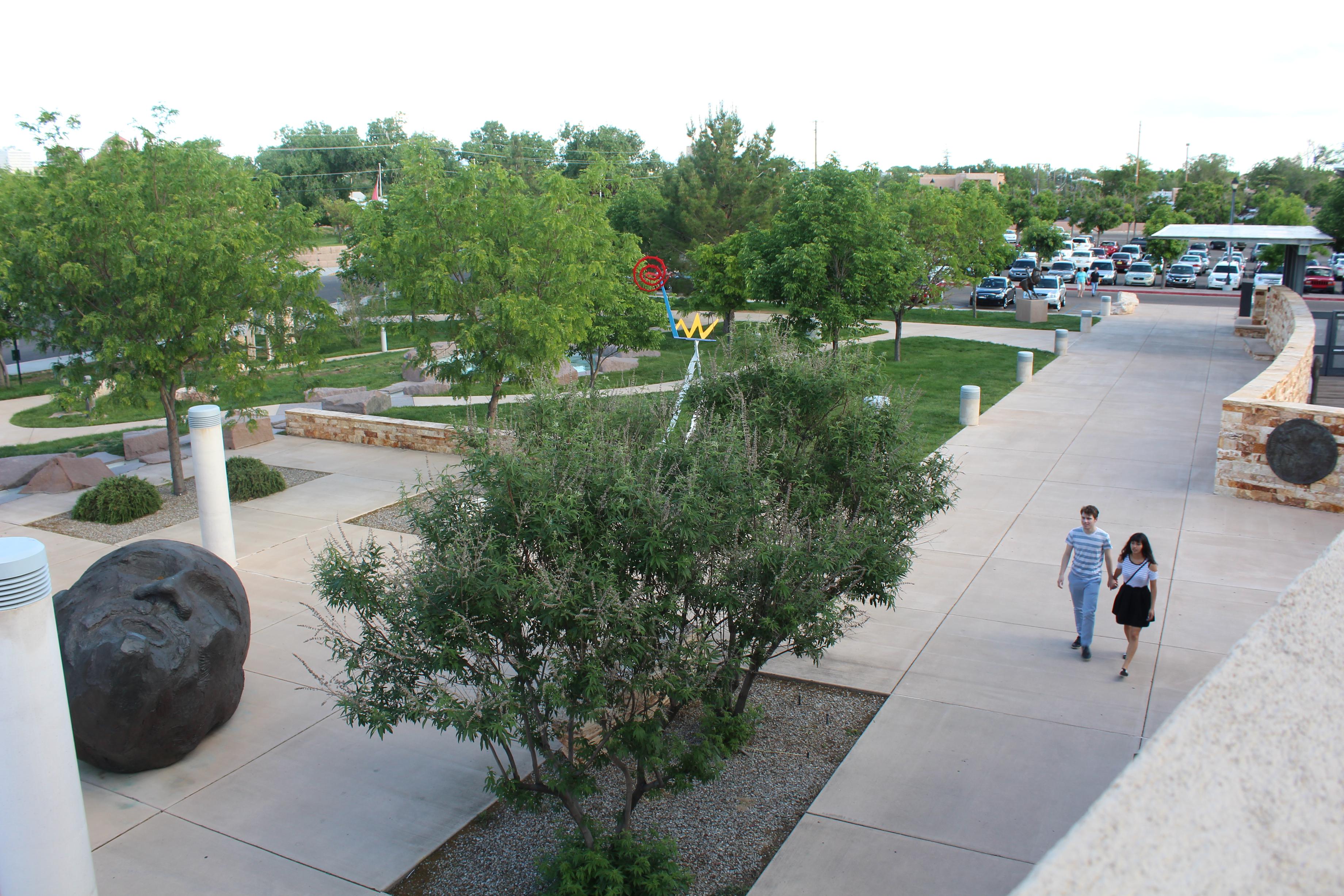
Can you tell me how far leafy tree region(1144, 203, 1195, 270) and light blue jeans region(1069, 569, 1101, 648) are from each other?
43462mm

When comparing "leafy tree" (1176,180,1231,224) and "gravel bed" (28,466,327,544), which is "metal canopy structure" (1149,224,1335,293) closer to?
"gravel bed" (28,466,327,544)

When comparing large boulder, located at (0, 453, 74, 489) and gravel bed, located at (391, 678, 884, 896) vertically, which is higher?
large boulder, located at (0, 453, 74, 489)

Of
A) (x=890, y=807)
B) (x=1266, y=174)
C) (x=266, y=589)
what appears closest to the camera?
(x=890, y=807)

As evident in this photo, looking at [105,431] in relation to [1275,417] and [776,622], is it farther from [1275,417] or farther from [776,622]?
[1275,417]

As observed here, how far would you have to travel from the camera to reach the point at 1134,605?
27.0ft

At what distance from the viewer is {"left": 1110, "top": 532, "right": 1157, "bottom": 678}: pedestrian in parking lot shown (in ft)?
26.9

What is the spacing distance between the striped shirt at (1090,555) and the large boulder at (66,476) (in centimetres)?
1455

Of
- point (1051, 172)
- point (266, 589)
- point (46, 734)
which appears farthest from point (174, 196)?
point (1051, 172)

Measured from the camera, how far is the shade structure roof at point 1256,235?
2927 cm

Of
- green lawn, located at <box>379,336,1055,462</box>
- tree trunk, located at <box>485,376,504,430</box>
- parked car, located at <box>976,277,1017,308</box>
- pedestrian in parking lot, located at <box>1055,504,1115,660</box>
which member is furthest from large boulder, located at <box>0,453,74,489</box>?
parked car, located at <box>976,277,1017,308</box>

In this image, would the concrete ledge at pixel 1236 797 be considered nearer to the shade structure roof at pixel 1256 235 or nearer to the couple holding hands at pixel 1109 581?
the couple holding hands at pixel 1109 581

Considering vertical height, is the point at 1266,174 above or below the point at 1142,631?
above

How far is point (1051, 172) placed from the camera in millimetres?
160625

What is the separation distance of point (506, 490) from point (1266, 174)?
117m
